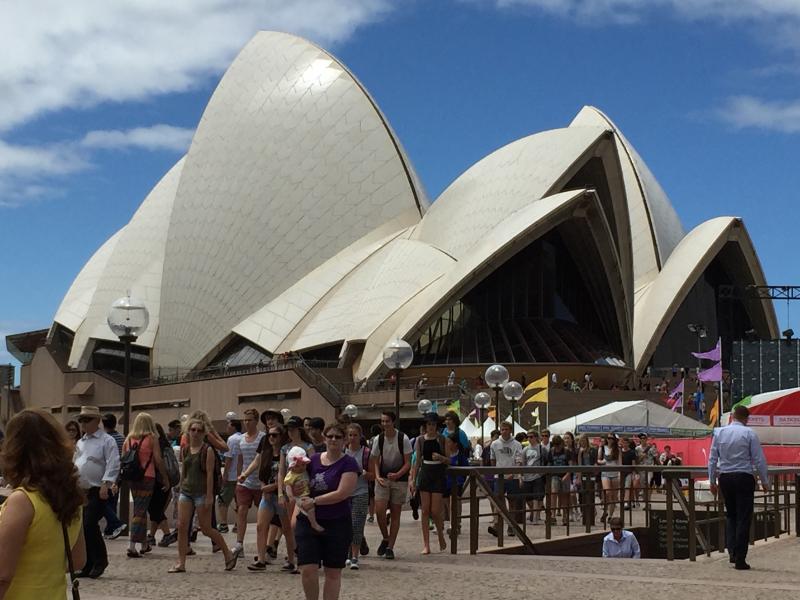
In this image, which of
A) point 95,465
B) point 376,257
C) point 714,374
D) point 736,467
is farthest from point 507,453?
point 376,257

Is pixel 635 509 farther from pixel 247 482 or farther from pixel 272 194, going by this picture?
pixel 272 194

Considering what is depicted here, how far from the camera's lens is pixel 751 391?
35.4 meters

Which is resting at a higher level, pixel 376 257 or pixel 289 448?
pixel 376 257

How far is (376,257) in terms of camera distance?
42.7m

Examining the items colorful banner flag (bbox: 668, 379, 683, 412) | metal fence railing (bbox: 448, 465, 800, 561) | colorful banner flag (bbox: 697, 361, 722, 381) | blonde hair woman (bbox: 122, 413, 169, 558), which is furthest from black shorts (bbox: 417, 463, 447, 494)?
colorful banner flag (bbox: 668, 379, 683, 412)

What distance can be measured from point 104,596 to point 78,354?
46.5 metres

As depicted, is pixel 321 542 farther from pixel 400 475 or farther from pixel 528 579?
pixel 400 475

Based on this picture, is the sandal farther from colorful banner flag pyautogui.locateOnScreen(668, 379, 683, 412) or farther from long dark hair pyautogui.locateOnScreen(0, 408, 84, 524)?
colorful banner flag pyautogui.locateOnScreen(668, 379, 683, 412)

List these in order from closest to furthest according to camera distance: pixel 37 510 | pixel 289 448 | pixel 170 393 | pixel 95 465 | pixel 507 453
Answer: pixel 37 510, pixel 289 448, pixel 95 465, pixel 507 453, pixel 170 393

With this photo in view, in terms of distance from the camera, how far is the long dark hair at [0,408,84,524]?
11.5 ft

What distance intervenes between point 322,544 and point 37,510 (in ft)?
10.2

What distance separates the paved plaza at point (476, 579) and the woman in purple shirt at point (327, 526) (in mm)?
1152

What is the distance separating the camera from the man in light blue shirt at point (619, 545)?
36.7 feet

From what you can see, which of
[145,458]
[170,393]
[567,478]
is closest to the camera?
[145,458]
